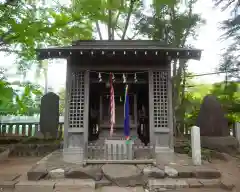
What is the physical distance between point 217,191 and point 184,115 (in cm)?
844

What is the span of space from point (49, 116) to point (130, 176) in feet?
23.0

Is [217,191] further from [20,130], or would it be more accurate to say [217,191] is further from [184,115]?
[20,130]

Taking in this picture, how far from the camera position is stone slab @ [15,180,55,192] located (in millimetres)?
4602

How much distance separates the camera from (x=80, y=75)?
6.77 m

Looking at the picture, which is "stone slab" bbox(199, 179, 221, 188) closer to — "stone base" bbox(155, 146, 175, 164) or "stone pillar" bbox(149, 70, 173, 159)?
"stone base" bbox(155, 146, 175, 164)

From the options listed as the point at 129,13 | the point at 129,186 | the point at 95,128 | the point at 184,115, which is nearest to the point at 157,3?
the point at 129,186

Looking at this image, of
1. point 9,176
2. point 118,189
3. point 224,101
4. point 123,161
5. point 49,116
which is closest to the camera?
point 118,189

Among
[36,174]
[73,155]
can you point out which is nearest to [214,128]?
[73,155]

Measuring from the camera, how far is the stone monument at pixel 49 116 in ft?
34.1

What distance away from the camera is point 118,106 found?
8969 millimetres

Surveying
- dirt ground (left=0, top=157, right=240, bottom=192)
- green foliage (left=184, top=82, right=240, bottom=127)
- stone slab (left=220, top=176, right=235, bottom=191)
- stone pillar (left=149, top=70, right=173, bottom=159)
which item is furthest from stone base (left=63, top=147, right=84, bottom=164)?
green foliage (left=184, top=82, right=240, bottom=127)

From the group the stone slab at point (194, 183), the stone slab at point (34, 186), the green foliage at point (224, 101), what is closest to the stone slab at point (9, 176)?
the stone slab at point (34, 186)

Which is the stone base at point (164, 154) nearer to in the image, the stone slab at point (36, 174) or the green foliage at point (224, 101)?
the stone slab at point (36, 174)

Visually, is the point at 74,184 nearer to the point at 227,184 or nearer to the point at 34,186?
the point at 34,186
